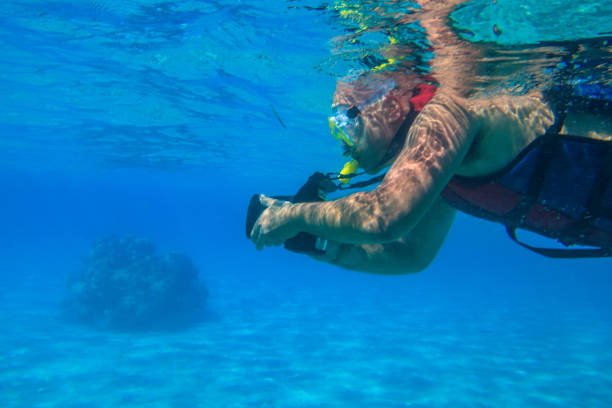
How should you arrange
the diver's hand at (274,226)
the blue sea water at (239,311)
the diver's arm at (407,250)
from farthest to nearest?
the blue sea water at (239,311) < the diver's arm at (407,250) < the diver's hand at (274,226)

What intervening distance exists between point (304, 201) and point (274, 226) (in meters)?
0.35

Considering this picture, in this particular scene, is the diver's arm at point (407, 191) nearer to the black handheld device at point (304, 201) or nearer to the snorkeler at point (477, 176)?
the snorkeler at point (477, 176)

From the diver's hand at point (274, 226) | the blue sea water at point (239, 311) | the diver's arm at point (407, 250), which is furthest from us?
the blue sea water at point (239, 311)

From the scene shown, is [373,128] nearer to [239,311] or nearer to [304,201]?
[304,201]

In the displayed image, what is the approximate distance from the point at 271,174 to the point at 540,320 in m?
25.9

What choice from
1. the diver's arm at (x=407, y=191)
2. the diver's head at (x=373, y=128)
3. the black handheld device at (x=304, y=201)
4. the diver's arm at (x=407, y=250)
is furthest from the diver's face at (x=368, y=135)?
the diver's arm at (x=407, y=191)

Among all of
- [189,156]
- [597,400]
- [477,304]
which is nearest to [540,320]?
[477,304]

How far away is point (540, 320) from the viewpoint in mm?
23016

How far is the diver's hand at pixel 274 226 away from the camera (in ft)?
8.04

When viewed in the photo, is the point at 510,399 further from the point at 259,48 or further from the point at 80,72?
the point at 80,72

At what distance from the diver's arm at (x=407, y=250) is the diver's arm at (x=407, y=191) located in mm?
1145

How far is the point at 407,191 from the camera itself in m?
1.93

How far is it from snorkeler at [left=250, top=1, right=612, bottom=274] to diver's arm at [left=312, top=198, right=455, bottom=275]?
86mm

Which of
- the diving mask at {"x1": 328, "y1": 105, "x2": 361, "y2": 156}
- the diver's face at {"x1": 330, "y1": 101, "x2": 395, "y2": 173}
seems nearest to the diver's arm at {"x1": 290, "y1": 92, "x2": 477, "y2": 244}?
the diver's face at {"x1": 330, "y1": 101, "x2": 395, "y2": 173}
